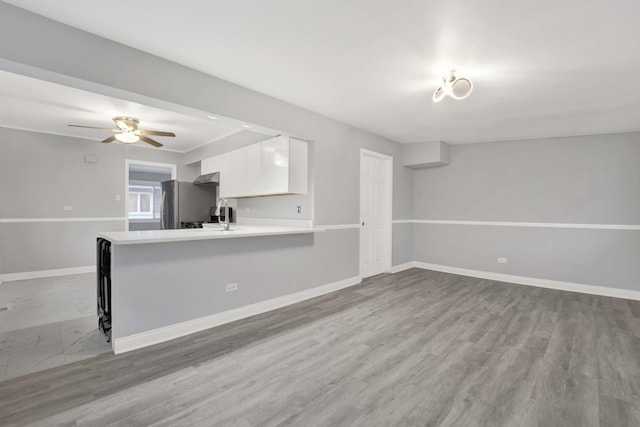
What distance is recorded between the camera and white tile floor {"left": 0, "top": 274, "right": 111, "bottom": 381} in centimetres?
229

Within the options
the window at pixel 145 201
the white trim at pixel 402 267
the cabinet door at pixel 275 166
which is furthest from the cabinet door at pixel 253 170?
the window at pixel 145 201

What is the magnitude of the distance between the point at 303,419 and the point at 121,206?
5952 mm

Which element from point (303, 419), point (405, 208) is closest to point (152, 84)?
point (303, 419)

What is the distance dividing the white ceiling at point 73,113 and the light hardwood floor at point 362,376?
243 cm

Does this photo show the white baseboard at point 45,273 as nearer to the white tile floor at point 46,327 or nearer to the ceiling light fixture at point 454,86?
the white tile floor at point 46,327

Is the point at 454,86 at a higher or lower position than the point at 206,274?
higher

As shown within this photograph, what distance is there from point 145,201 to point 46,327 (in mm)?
8318

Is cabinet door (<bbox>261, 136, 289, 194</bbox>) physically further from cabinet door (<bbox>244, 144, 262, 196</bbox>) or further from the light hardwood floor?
the light hardwood floor

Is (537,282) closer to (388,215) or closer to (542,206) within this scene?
(542,206)

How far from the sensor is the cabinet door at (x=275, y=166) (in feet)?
12.5

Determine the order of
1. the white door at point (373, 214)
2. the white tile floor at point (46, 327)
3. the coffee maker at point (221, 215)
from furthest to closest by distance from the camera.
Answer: the coffee maker at point (221, 215)
the white door at point (373, 214)
the white tile floor at point (46, 327)

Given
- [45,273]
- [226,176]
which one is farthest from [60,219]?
[226,176]

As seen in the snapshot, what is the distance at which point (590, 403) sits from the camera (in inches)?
72.7

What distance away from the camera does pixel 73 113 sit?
4078 mm
